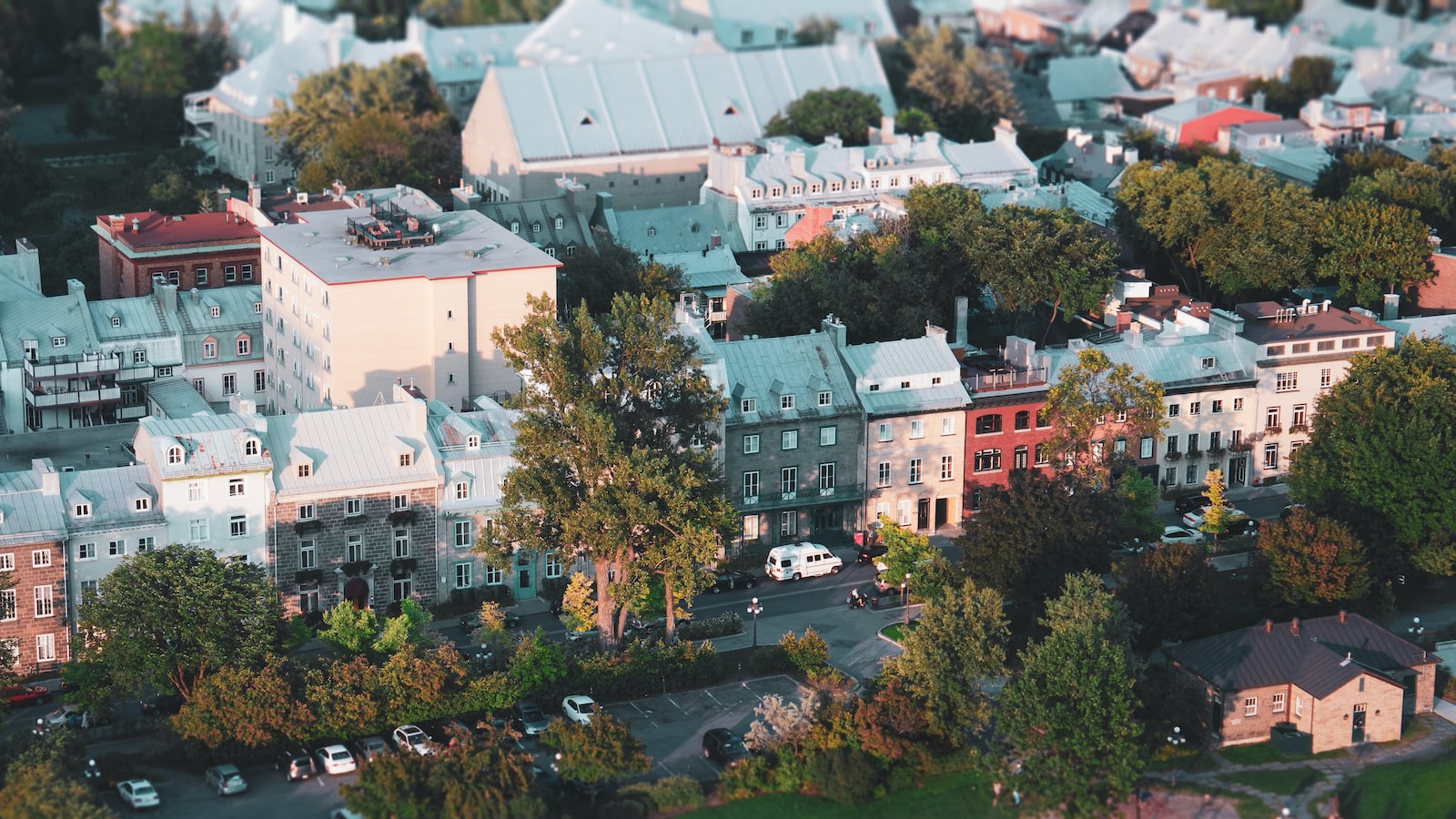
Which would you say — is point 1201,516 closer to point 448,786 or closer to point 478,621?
point 478,621

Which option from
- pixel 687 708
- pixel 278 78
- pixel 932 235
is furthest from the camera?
pixel 278 78

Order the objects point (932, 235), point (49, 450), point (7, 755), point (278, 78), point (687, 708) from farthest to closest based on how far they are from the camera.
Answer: point (278, 78) < point (932, 235) < point (49, 450) < point (687, 708) < point (7, 755)

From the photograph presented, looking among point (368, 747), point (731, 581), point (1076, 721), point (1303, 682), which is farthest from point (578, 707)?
point (1303, 682)

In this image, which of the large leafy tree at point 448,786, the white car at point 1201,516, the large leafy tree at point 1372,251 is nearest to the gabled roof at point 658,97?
the large leafy tree at point 1372,251

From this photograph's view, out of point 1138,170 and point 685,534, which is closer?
point 685,534

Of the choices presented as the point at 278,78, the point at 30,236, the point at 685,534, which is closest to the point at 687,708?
the point at 685,534

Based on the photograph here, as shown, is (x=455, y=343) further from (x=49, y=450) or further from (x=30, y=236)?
(x=30, y=236)

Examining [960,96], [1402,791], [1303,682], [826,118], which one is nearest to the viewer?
[1402,791]

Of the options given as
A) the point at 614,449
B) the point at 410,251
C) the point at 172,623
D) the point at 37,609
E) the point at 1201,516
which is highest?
the point at 410,251
